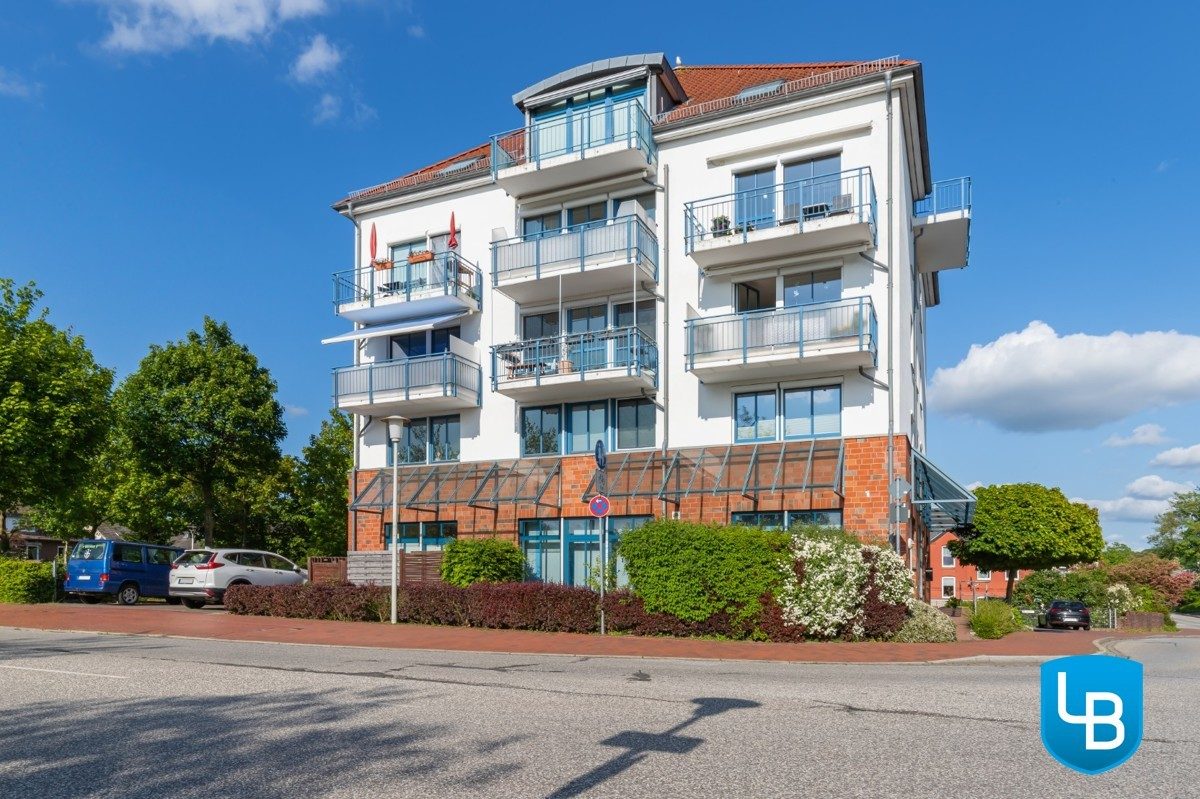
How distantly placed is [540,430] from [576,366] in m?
2.46

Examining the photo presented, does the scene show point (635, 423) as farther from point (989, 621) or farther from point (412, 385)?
point (989, 621)

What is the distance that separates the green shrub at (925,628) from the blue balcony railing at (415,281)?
14.7 m

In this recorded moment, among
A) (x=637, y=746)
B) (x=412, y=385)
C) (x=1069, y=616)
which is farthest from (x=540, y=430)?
(x=1069, y=616)

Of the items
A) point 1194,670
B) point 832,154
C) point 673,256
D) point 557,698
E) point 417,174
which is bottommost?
point 1194,670

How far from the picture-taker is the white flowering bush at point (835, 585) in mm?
16984

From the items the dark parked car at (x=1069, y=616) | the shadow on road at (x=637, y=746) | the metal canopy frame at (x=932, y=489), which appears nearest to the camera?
the shadow on road at (x=637, y=746)

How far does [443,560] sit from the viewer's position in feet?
75.1

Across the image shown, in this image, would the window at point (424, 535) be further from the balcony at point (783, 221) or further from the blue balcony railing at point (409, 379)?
the balcony at point (783, 221)

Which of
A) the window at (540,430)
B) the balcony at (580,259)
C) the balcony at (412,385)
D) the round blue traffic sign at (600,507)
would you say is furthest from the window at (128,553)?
the round blue traffic sign at (600,507)

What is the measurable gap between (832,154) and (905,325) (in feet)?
14.3

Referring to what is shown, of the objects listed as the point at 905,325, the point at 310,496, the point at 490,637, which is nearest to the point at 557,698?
the point at 490,637

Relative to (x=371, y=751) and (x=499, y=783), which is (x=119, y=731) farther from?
(x=499, y=783)

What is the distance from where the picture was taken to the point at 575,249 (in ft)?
80.0

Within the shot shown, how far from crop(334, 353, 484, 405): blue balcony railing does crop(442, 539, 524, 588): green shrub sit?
458cm
